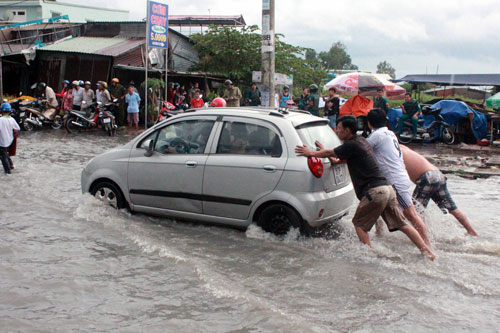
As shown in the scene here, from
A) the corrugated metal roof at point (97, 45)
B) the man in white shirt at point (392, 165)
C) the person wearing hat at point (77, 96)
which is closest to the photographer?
the man in white shirt at point (392, 165)

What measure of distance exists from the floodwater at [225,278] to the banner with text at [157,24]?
10.4 m

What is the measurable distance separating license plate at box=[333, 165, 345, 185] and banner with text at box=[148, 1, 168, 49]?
1196 centimetres

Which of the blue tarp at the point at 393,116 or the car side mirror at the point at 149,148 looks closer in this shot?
the car side mirror at the point at 149,148

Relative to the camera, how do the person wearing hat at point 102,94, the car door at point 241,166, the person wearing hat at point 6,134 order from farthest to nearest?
the person wearing hat at point 102,94
the person wearing hat at point 6,134
the car door at point 241,166

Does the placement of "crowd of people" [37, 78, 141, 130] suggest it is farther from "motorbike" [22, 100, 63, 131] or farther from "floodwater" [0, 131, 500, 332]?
"floodwater" [0, 131, 500, 332]

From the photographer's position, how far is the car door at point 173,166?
646 centimetres

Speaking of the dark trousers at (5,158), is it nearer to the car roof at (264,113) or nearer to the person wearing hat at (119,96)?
the car roof at (264,113)

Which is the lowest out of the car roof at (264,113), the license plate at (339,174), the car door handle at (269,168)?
the license plate at (339,174)

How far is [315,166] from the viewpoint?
579 centimetres

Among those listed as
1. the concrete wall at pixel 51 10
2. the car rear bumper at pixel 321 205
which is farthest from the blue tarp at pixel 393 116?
the concrete wall at pixel 51 10

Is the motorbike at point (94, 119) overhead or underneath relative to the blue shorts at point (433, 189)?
overhead

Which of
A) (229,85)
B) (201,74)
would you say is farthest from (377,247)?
(201,74)

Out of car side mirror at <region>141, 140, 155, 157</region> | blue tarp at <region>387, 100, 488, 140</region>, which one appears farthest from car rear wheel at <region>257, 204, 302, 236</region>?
blue tarp at <region>387, 100, 488, 140</region>

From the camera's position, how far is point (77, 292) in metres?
4.66
